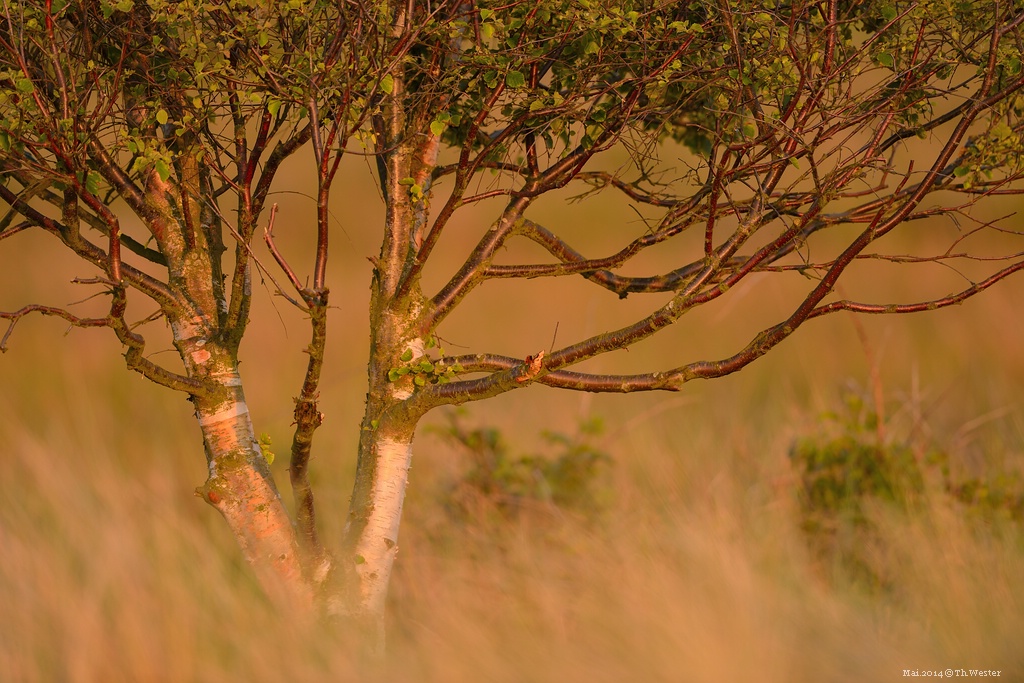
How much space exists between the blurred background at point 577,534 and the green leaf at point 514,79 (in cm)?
64

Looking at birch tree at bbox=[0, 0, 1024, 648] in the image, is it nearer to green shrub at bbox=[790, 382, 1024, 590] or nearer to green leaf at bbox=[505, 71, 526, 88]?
green leaf at bbox=[505, 71, 526, 88]

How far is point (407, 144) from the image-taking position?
257cm

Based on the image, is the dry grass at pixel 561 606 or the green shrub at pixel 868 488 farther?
the green shrub at pixel 868 488

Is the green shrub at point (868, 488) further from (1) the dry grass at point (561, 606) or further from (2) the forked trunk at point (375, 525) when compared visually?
(2) the forked trunk at point (375, 525)

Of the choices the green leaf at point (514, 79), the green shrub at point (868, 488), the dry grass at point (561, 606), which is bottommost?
the dry grass at point (561, 606)

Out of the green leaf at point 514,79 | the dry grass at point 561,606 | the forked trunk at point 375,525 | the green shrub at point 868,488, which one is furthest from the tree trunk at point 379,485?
the green shrub at point 868,488

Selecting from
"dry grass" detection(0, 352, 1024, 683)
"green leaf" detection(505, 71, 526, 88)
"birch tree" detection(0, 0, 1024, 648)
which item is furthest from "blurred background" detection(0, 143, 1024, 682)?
"green leaf" detection(505, 71, 526, 88)

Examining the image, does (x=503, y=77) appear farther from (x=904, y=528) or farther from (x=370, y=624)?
(x=904, y=528)

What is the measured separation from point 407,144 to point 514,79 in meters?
0.47

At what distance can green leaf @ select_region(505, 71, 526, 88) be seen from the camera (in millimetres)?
2221

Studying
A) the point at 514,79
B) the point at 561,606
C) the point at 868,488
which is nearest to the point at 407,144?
the point at 514,79

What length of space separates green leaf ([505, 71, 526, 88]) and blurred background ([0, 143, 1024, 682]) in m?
0.64

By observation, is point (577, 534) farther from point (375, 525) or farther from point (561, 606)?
point (375, 525)

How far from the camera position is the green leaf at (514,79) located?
222 cm
